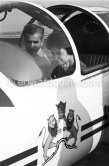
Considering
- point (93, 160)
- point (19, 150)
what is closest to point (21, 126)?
point (19, 150)

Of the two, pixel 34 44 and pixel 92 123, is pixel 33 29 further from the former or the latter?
pixel 92 123

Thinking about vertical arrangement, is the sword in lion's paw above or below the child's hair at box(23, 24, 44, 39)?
below

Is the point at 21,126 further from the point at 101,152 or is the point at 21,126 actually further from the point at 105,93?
the point at 101,152

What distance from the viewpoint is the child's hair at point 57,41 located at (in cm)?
321

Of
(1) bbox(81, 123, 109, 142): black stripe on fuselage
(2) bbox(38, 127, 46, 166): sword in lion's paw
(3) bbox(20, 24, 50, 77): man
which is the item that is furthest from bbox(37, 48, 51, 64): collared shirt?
(1) bbox(81, 123, 109, 142): black stripe on fuselage

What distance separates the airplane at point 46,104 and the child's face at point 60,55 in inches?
1.7

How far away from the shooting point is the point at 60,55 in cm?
319

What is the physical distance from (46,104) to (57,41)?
0.71 metres

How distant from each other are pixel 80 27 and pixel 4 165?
2904 mm

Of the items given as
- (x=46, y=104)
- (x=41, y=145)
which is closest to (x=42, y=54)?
(x=46, y=104)

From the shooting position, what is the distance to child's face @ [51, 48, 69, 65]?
10.4ft

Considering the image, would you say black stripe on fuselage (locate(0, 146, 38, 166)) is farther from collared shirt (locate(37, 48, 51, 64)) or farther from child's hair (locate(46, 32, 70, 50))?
child's hair (locate(46, 32, 70, 50))

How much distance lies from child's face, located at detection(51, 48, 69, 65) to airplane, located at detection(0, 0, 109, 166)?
0.14 feet

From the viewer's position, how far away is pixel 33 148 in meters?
2.61
